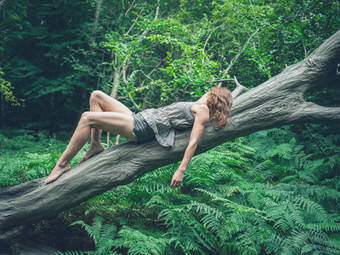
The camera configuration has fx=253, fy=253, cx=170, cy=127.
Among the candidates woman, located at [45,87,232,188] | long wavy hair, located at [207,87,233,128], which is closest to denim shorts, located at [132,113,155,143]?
woman, located at [45,87,232,188]

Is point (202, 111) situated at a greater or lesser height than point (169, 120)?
greater

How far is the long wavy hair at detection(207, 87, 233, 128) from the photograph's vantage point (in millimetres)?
3264

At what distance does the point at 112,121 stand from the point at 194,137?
3.52ft

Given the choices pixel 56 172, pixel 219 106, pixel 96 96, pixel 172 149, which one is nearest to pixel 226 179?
pixel 172 149

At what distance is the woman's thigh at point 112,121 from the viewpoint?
3242 mm

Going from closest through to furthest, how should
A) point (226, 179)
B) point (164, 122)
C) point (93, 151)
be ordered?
point (164, 122) < point (93, 151) < point (226, 179)

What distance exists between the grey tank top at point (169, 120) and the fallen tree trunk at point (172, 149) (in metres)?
0.10

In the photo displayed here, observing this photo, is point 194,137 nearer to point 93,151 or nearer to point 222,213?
point 222,213

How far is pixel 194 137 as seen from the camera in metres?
3.12

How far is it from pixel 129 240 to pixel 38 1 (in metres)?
11.3

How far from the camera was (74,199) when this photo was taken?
3.41m

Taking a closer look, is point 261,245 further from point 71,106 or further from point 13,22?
point 71,106

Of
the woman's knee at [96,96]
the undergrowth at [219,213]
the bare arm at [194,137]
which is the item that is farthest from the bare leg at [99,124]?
the undergrowth at [219,213]

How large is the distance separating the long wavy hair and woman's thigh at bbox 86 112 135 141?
107 centimetres
